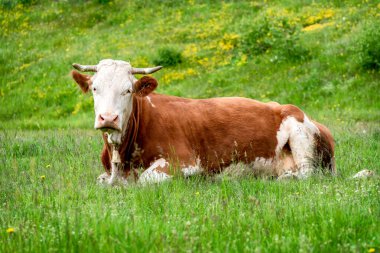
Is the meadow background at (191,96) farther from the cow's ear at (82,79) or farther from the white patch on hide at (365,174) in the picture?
the cow's ear at (82,79)

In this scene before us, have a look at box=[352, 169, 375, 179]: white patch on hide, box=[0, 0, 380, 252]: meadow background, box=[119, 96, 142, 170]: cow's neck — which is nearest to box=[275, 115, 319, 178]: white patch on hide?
box=[0, 0, 380, 252]: meadow background

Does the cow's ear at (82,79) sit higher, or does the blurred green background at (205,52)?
the cow's ear at (82,79)

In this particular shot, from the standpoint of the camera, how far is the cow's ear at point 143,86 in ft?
27.2

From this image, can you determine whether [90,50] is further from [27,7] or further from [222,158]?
[222,158]

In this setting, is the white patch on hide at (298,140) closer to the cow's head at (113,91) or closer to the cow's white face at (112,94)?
the cow's head at (113,91)

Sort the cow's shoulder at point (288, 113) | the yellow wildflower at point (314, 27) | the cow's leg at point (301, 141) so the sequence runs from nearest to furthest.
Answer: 1. the cow's leg at point (301, 141)
2. the cow's shoulder at point (288, 113)
3. the yellow wildflower at point (314, 27)

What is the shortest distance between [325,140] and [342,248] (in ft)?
16.7

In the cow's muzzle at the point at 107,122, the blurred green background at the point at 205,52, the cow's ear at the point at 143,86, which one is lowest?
the blurred green background at the point at 205,52

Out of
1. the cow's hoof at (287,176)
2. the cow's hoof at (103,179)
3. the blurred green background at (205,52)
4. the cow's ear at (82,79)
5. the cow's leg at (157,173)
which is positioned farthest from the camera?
the blurred green background at (205,52)

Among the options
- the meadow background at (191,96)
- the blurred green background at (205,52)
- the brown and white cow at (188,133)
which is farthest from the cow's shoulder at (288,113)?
the blurred green background at (205,52)

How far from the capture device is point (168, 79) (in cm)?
2333

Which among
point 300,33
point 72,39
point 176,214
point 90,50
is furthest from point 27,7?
point 176,214

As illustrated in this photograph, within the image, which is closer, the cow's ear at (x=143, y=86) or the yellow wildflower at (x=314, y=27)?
the cow's ear at (x=143, y=86)

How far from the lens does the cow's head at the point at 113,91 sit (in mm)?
7530
